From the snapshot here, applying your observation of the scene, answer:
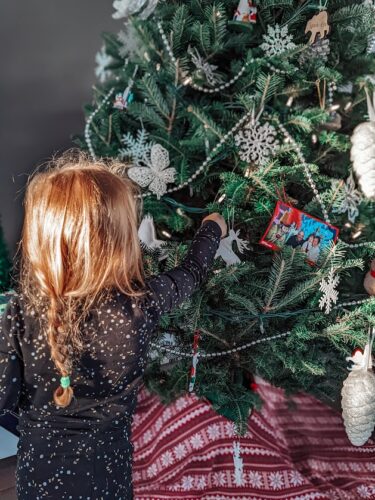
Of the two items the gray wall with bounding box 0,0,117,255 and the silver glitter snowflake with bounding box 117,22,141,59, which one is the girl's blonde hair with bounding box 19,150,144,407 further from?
the gray wall with bounding box 0,0,117,255

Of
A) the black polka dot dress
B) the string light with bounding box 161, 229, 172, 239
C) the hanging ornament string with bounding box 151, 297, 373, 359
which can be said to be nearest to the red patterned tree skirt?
the hanging ornament string with bounding box 151, 297, 373, 359

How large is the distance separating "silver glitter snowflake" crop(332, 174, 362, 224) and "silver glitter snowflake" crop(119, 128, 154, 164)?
494 mm

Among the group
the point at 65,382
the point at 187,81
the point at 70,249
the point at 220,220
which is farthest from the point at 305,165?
the point at 65,382

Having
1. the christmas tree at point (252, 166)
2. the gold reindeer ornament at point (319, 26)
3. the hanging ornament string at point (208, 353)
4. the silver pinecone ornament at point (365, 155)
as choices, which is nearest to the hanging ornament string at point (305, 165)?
the christmas tree at point (252, 166)

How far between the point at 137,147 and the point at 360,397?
33.3 inches

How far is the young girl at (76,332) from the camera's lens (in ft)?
2.91

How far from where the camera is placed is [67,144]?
2.09m

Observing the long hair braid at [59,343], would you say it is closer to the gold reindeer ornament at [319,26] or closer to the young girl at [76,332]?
the young girl at [76,332]

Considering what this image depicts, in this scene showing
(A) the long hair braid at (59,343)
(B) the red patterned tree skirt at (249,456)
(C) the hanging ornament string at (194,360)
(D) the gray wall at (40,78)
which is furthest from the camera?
(D) the gray wall at (40,78)

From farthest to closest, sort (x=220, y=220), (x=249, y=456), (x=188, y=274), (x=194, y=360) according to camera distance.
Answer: (x=249, y=456) → (x=194, y=360) → (x=220, y=220) → (x=188, y=274)

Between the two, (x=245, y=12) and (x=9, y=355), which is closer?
(x=9, y=355)

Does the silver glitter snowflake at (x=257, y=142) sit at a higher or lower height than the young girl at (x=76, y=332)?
higher

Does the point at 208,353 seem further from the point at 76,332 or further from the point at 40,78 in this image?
the point at 40,78

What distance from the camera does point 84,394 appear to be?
3.13 feet
